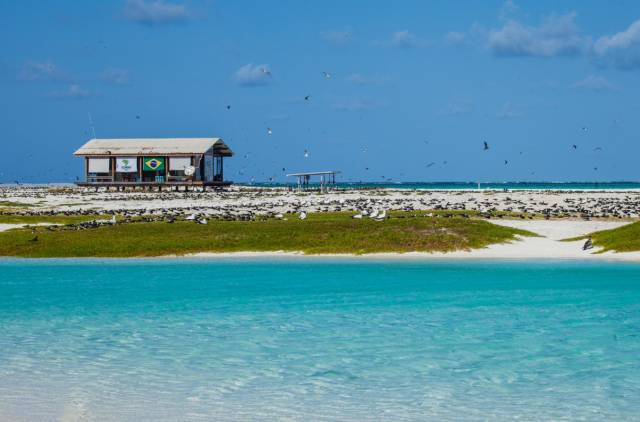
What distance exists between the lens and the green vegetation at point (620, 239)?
34.0 m

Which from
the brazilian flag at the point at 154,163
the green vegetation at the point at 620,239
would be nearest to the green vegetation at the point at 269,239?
the green vegetation at the point at 620,239

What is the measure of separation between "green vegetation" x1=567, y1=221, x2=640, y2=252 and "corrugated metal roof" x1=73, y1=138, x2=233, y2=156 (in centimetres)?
7995

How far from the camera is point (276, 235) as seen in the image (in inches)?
1516

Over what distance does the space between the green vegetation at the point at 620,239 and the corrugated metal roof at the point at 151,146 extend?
79.9 metres

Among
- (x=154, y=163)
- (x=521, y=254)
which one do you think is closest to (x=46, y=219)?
(x=521, y=254)

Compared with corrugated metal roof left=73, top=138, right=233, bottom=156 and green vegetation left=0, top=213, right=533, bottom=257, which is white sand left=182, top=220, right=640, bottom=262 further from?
corrugated metal roof left=73, top=138, right=233, bottom=156

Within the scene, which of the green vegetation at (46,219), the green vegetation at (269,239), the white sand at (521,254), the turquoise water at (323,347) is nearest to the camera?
the turquoise water at (323,347)

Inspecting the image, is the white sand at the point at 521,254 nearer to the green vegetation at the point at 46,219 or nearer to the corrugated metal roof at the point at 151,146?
the green vegetation at the point at 46,219

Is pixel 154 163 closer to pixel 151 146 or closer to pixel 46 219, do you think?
pixel 151 146

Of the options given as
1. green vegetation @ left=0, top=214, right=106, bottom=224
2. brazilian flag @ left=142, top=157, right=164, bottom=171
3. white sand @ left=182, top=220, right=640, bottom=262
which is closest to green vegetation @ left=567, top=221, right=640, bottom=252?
white sand @ left=182, top=220, right=640, bottom=262

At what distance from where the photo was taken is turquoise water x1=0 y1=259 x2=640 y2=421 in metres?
12.9

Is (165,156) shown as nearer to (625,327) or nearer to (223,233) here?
(223,233)

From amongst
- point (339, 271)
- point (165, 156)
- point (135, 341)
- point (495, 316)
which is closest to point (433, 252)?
point (339, 271)

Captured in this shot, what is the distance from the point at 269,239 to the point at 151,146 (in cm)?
8092
